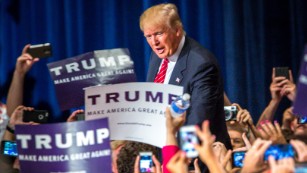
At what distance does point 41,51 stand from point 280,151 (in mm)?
1446

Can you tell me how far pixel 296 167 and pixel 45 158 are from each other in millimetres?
958

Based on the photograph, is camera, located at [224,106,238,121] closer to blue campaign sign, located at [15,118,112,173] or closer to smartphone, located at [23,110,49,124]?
smartphone, located at [23,110,49,124]

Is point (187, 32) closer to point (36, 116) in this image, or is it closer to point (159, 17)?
point (36, 116)

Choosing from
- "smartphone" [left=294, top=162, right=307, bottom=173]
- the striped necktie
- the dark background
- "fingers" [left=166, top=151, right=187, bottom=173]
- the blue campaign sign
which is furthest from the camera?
the dark background

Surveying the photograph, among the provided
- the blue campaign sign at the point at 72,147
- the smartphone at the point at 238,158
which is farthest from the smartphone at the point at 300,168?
the smartphone at the point at 238,158

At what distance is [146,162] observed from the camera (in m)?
2.93

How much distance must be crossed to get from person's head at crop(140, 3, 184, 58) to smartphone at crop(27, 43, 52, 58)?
456 mm

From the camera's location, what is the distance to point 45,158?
2.69 m

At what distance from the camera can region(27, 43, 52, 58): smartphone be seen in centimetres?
345

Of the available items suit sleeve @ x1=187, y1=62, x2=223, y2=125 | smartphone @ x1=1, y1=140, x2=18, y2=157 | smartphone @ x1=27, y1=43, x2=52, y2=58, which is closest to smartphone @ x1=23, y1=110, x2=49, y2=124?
smartphone @ x1=1, y1=140, x2=18, y2=157

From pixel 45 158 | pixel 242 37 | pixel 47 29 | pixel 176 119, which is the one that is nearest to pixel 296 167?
pixel 176 119

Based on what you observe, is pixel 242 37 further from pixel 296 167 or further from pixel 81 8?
pixel 296 167

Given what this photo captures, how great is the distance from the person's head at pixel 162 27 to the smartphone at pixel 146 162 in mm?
559

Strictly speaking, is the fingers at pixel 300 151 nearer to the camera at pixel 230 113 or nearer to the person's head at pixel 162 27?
the person's head at pixel 162 27
